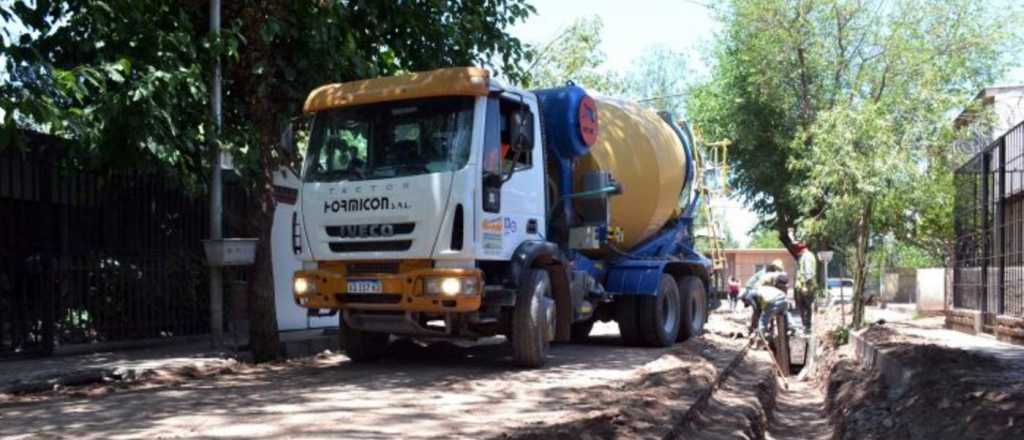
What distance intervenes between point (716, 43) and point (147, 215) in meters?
20.9

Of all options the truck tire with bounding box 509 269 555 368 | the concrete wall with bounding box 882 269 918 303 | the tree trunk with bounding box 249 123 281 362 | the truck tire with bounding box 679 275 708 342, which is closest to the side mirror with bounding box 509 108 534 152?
the truck tire with bounding box 509 269 555 368

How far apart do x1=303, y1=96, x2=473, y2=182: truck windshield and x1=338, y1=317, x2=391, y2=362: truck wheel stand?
6.43 feet

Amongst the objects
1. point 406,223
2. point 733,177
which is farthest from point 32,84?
point 733,177

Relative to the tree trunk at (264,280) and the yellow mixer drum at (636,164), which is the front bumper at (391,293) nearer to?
the tree trunk at (264,280)

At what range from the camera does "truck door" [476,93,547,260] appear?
8.40 m

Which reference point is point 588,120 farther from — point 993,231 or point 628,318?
point 993,231

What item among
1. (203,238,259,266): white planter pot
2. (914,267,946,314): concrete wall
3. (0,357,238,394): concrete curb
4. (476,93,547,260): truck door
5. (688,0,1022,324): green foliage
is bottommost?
(914,267,946,314): concrete wall

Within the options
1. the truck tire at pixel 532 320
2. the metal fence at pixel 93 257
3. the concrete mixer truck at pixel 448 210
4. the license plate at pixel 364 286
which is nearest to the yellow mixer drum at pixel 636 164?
the concrete mixer truck at pixel 448 210

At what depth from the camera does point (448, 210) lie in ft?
26.6

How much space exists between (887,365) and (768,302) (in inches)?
162

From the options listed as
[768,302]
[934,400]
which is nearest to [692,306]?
[768,302]

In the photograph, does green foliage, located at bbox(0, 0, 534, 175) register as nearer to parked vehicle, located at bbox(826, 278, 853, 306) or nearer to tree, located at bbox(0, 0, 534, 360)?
tree, located at bbox(0, 0, 534, 360)

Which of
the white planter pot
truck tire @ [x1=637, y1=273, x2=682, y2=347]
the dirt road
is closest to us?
the dirt road

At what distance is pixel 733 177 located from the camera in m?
27.8
